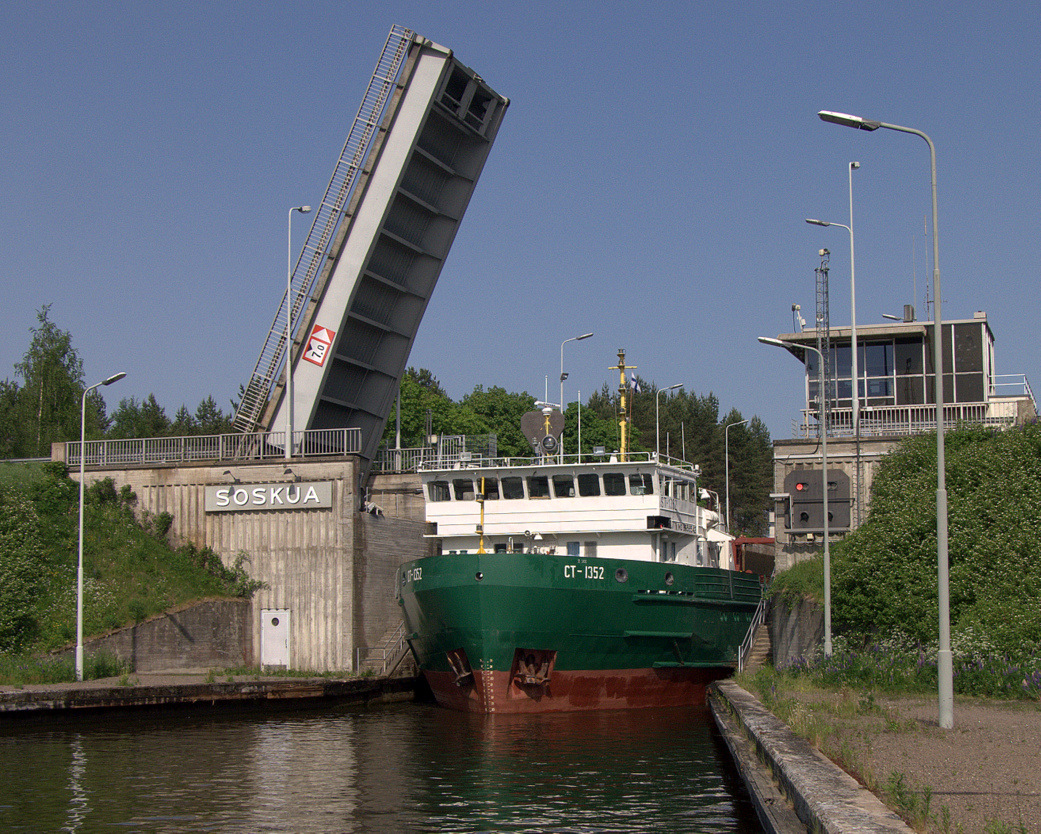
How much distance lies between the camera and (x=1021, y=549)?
22016 mm

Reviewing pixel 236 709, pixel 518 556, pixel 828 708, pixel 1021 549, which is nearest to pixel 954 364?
pixel 1021 549

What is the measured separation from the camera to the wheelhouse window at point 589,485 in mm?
27434

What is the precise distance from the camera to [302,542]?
3050 cm

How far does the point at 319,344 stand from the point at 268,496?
4.59m

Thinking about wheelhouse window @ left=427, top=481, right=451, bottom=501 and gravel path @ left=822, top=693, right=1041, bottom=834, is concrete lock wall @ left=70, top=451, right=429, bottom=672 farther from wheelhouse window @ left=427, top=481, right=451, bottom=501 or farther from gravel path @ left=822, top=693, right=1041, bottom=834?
gravel path @ left=822, top=693, right=1041, bottom=834

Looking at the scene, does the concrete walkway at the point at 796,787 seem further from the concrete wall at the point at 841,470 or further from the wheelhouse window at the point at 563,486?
the concrete wall at the point at 841,470

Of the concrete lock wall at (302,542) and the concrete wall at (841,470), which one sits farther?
the concrete wall at (841,470)

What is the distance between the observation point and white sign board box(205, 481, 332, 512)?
30.4 meters

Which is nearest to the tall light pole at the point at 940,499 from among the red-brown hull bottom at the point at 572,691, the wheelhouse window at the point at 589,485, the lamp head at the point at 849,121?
the lamp head at the point at 849,121

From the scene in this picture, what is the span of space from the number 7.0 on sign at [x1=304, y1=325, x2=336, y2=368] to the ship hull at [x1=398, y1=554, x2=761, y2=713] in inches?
290

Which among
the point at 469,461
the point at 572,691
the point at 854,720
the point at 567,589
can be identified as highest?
the point at 469,461

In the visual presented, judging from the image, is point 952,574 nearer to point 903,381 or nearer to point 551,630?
point 551,630

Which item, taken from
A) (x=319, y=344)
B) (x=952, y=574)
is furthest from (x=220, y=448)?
(x=952, y=574)

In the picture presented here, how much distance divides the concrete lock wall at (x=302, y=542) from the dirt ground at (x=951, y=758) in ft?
53.3
